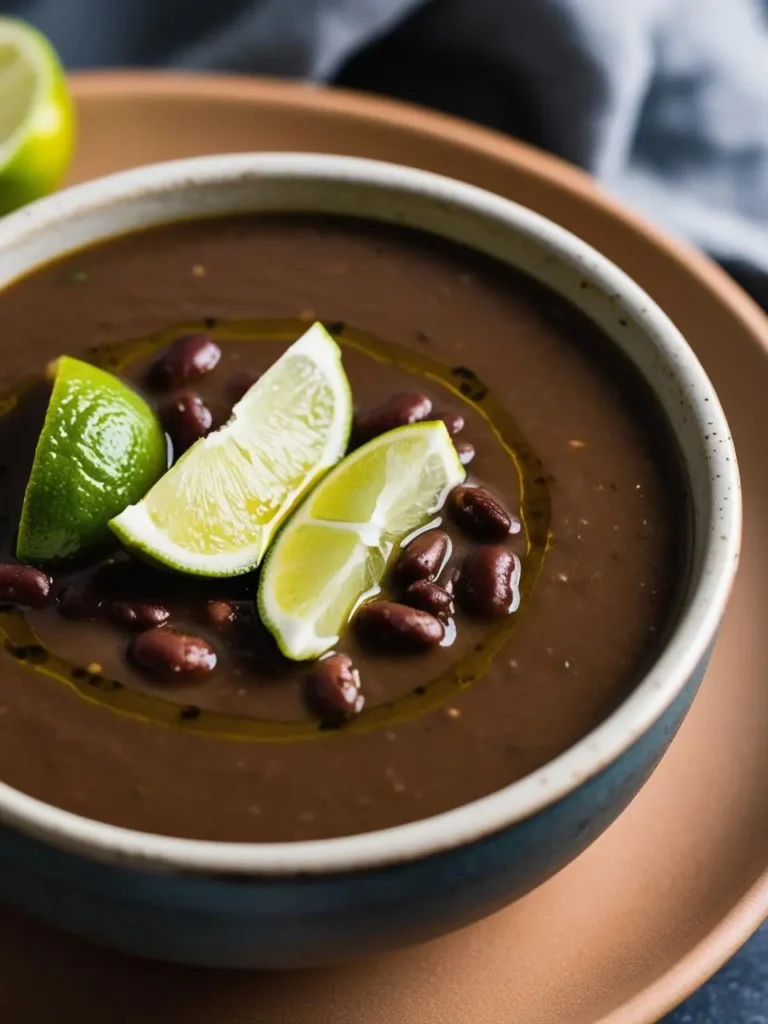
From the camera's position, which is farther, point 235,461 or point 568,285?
point 568,285

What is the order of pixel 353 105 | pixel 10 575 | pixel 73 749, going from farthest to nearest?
pixel 353 105 < pixel 10 575 < pixel 73 749

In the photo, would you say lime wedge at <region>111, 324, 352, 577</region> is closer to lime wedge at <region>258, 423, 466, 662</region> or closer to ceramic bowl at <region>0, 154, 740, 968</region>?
lime wedge at <region>258, 423, 466, 662</region>

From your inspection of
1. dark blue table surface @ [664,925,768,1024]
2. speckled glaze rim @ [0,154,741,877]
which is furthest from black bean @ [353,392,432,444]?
dark blue table surface @ [664,925,768,1024]

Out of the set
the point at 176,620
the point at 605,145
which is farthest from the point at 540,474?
the point at 605,145

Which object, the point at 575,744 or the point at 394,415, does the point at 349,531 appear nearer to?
the point at 394,415

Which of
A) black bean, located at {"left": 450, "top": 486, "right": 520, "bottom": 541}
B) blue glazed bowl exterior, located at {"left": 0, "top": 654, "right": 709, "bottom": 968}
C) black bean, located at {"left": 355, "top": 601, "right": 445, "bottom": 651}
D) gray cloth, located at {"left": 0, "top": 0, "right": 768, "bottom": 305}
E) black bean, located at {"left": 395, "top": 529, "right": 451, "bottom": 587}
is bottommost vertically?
blue glazed bowl exterior, located at {"left": 0, "top": 654, "right": 709, "bottom": 968}

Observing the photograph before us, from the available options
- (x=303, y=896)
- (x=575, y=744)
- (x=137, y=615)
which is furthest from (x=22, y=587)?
(x=575, y=744)

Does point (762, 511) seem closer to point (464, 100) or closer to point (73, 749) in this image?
point (73, 749)

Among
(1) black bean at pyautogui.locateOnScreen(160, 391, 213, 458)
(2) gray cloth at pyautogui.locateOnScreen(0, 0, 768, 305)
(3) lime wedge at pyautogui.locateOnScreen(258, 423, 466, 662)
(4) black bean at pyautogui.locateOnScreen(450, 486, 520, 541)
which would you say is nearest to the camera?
(3) lime wedge at pyautogui.locateOnScreen(258, 423, 466, 662)
